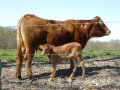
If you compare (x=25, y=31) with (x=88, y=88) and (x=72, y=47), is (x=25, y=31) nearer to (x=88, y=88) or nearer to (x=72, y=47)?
(x=72, y=47)

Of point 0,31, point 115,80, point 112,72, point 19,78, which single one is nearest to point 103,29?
point 112,72

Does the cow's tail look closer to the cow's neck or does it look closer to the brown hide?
the brown hide

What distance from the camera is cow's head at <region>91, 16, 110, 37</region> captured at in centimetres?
746

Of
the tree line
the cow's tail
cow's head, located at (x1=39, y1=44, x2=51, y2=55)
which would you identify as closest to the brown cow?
the cow's tail

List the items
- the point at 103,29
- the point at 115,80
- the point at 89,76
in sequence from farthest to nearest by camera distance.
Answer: the point at 103,29, the point at 89,76, the point at 115,80

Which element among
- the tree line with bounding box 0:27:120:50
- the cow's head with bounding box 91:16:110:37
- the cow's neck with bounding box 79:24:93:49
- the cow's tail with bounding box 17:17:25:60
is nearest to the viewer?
the cow's tail with bounding box 17:17:25:60

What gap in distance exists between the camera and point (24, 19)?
639cm

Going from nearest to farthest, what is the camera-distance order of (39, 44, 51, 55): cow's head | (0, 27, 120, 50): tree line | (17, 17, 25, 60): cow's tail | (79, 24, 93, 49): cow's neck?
(39, 44, 51, 55): cow's head < (17, 17, 25, 60): cow's tail < (79, 24, 93, 49): cow's neck < (0, 27, 120, 50): tree line

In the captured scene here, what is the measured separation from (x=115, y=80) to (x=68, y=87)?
5.78 ft

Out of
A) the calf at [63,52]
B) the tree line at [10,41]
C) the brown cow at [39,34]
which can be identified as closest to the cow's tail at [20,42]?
the brown cow at [39,34]

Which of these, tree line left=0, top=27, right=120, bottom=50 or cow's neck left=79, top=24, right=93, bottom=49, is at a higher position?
Result: cow's neck left=79, top=24, right=93, bottom=49

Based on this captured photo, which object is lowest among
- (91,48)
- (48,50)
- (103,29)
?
(91,48)

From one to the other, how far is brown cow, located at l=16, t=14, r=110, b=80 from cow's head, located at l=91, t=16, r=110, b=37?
285 mm

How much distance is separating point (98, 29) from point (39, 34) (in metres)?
2.62
